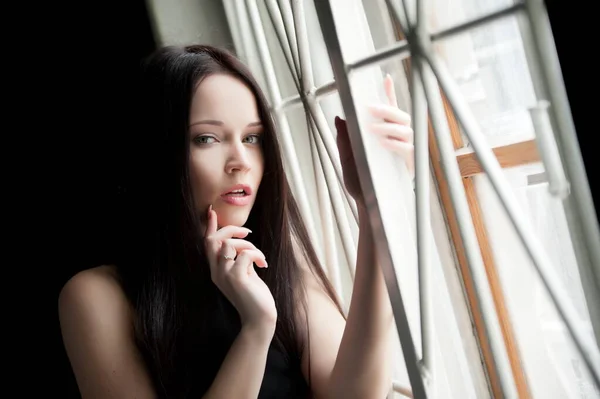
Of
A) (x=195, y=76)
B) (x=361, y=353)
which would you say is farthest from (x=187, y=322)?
(x=195, y=76)

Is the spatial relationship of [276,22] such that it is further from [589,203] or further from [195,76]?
[589,203]

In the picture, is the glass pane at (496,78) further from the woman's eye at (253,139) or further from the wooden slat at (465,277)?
the woman's eye at (253,139)

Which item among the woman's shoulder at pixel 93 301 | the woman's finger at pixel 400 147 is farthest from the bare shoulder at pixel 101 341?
the woman's finger at pixel 400 147

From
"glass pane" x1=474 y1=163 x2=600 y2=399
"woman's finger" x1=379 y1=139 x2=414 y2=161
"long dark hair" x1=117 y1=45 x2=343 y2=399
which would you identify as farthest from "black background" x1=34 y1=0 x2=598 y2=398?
"glass pane" x1=474 y1=163 x2=600 y2=399

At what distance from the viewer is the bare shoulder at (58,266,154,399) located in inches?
42.6

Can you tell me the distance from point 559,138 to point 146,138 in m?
0.84

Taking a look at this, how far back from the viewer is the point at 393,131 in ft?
3.13

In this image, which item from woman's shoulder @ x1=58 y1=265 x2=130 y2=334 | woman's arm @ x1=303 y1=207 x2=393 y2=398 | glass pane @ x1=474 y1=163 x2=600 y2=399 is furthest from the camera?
woman's shoulder @ x1=58 y1=265 x2=130 y2=334

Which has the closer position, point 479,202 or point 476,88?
point 476,88

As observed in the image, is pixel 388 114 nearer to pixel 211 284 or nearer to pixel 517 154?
pixel 517 154

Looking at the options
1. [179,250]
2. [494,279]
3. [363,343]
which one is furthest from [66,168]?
[494,279]

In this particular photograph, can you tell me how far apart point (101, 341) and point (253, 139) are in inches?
19.9

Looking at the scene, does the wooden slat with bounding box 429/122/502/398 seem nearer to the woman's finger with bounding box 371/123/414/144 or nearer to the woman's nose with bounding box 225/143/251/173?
the woman's finger with bounding box 371/123/414/144

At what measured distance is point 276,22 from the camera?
1354 mm
